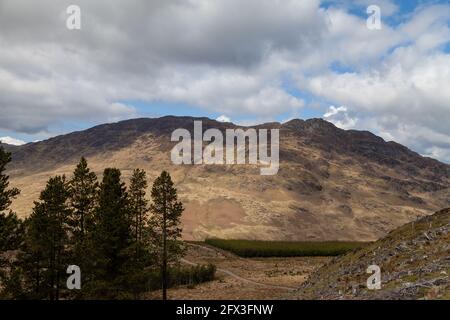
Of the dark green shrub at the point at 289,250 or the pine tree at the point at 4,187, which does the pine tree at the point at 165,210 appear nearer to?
the pine tree at the point at 4,187

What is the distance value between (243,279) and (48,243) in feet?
130

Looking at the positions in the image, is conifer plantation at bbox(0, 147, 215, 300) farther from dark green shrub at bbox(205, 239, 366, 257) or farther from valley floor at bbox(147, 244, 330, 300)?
dark green shrub at bbox(205, 239, 366, 257)

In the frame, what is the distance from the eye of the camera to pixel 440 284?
74.5ft

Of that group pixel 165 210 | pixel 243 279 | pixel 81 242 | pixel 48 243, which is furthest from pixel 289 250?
pixel 48 243

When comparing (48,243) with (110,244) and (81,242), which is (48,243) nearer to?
(81,242)

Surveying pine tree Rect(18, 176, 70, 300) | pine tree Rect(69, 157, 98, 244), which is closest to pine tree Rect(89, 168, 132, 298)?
pine tree Rect(18, 176, 70, 300)

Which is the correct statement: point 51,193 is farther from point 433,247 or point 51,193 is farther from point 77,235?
point 433,247

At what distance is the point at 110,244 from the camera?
43.3 m

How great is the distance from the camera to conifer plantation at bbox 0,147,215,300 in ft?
140

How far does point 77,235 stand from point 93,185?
6722 millimetres

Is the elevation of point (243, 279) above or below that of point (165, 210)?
below

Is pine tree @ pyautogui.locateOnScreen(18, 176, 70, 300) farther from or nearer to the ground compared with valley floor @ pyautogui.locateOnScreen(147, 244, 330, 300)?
farther from the ground

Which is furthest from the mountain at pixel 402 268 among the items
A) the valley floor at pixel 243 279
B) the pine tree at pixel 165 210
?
the pine tree at pixel 165 210
